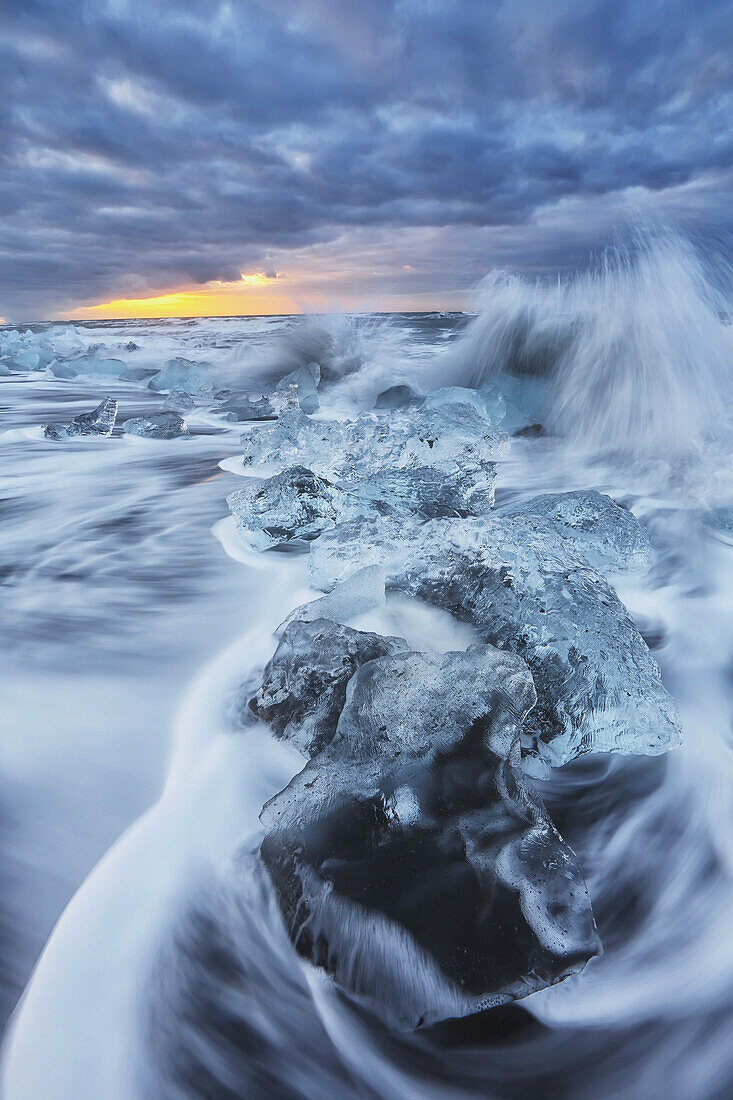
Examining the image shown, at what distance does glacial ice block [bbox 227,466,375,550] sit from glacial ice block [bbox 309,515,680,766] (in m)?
0.60

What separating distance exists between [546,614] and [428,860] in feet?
2.44

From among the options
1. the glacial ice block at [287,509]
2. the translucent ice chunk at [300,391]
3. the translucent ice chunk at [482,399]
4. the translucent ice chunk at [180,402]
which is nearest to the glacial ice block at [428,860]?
the glacial ice block at [287,509]

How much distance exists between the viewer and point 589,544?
2.27 metres

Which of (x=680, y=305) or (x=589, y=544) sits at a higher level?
(x=680, y=305)

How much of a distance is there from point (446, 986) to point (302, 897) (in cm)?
25

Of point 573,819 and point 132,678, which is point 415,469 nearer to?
point 132,678

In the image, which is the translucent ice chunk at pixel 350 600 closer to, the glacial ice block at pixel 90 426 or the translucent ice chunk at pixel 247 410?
the glacial ice block at pixel 90 426

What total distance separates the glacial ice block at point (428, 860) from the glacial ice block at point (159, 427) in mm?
5020

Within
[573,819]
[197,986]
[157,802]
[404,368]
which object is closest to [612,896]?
[573,819]

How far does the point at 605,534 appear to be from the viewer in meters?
2.30

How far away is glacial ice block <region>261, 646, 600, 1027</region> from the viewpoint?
0.81 m

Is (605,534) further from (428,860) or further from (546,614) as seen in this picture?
(428,860)

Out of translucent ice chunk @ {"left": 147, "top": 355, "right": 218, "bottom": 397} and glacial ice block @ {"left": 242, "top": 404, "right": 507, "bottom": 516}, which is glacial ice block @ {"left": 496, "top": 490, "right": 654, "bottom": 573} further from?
translucent ice chunk @ {"left": 147, "top": 355, "right": 218, "bottom": 397}

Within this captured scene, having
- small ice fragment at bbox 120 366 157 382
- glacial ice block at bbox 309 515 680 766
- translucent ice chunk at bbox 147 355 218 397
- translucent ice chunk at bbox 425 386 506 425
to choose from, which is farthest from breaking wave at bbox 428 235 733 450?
small ice fragment at bbox 120 366 157 382
